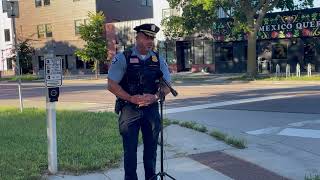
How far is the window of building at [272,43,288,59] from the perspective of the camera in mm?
35000

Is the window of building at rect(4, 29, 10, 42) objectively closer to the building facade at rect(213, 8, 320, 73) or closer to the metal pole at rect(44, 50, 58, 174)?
the building facade at rect(213, 8, 320, 73)

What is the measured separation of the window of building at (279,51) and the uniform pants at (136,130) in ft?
101

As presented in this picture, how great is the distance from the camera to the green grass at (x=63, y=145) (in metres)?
6.95

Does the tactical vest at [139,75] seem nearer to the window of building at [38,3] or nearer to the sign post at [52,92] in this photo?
the sign post at [52,92]

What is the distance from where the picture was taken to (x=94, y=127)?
10.7 m

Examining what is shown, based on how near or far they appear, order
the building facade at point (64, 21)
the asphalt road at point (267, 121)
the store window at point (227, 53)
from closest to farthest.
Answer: the asphalt road at point (267, 121)
the store window at point (227, 53)
the building facade at point (64, 21)

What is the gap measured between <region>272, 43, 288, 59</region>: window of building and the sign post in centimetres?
3010

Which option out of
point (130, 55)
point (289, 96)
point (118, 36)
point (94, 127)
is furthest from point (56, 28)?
point (130, 55)

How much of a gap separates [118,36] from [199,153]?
38269mm

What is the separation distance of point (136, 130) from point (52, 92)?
1706mm

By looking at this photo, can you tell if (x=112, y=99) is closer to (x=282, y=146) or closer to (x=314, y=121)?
(x=314, y=121)

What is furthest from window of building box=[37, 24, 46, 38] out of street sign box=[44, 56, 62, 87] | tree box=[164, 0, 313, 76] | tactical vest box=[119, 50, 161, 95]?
tactical vest box=[119, 50, 161, 95]

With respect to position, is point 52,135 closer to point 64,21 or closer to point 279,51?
point 279,51

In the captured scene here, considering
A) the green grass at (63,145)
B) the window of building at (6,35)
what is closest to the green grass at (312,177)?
the green grass at (63,145)
